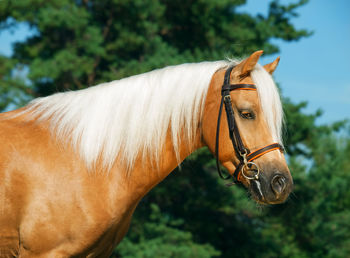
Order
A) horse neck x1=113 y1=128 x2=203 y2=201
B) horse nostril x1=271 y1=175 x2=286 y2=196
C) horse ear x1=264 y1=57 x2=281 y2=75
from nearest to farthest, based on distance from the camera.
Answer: horse nostril x1=271 y1=175 x2=286 y2=196 → horse neck x1=113 y1=128 x2=203 y2=201 → horse ear x1=264 y1=57 x2=281 y2=75

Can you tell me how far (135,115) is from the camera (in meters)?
2.60

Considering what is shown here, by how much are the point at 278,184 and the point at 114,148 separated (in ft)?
3.77

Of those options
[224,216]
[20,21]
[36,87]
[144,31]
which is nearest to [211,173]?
[224,216]

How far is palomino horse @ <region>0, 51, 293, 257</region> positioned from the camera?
2.35 m

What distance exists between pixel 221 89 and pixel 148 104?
54 centimetres

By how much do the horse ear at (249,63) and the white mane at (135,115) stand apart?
0.05 meters

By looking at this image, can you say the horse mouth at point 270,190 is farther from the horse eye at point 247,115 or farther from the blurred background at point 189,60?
the blurred background at point 189,60

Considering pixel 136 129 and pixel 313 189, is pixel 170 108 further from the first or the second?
pixel 313 189

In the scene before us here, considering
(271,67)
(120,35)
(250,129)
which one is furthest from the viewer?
(120,35)

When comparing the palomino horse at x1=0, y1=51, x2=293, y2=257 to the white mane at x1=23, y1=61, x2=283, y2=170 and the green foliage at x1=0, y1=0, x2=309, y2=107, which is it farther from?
the green foliage at x1=0, y1=0, x2=309, y2=107

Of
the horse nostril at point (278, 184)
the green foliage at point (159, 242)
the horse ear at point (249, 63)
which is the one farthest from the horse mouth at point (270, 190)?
the green foliage at point (159, 242)

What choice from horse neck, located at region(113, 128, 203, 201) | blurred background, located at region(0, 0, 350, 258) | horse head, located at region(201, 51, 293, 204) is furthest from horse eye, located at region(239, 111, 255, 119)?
blurred background, located at region(0, 0, 350, 258)

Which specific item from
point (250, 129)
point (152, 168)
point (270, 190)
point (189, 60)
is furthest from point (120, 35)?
point (270, 190)

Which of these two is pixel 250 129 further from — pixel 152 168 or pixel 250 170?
pixel 152 168
